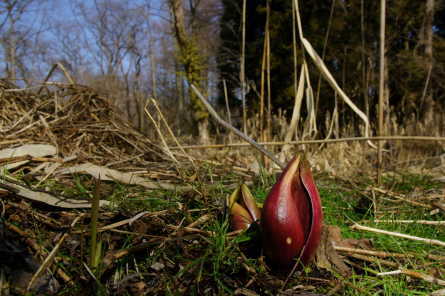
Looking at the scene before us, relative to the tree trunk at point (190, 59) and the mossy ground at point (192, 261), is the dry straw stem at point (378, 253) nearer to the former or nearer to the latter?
the mossy ground at point (192, 261)

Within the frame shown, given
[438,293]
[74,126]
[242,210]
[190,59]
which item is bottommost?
[438,293]

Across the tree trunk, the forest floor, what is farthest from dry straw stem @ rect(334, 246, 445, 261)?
the tree trunk

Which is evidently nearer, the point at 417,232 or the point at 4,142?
the point at 417,232

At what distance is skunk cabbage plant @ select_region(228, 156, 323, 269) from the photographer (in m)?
0.60

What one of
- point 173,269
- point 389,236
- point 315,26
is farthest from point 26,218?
point 315,26

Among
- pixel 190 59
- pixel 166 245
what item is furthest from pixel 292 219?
pixel 190 59

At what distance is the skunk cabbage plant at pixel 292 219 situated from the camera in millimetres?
602

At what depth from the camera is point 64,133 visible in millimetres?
1668

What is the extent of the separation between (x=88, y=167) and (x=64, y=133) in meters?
0.52

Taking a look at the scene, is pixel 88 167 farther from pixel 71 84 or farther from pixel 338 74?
pixel 338 74

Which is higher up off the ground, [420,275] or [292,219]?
[292,219]

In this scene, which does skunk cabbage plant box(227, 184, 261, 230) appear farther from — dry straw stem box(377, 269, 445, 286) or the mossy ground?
dry straw stem box(377, 269, 445, 286)

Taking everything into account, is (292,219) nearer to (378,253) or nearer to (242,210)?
(242,210)

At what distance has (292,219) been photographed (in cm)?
60
